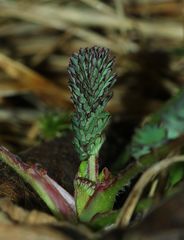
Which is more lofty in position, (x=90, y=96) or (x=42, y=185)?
(x=90, y=96)

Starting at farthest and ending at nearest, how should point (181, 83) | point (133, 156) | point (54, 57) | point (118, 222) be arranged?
point (54, 57) < point (181, 83) < point (133, 156) < point (118, 222)

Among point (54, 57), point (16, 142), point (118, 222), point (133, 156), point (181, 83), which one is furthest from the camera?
point (54, 57)

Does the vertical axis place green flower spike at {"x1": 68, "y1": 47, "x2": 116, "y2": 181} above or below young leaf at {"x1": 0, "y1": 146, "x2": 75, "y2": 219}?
above

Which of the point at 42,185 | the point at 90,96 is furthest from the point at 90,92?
the point at 42,185

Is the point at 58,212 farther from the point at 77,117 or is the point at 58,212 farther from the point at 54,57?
the point at 54,57

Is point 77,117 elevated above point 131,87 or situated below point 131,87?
above

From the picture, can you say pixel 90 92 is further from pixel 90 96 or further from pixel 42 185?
pixel 42 185

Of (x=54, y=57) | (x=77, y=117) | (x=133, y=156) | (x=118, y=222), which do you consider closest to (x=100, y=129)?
(x=77, y=117)

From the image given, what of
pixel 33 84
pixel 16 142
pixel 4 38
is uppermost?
pixel 4 38

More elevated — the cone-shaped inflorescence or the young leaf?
the cone-shaped inflorescence
